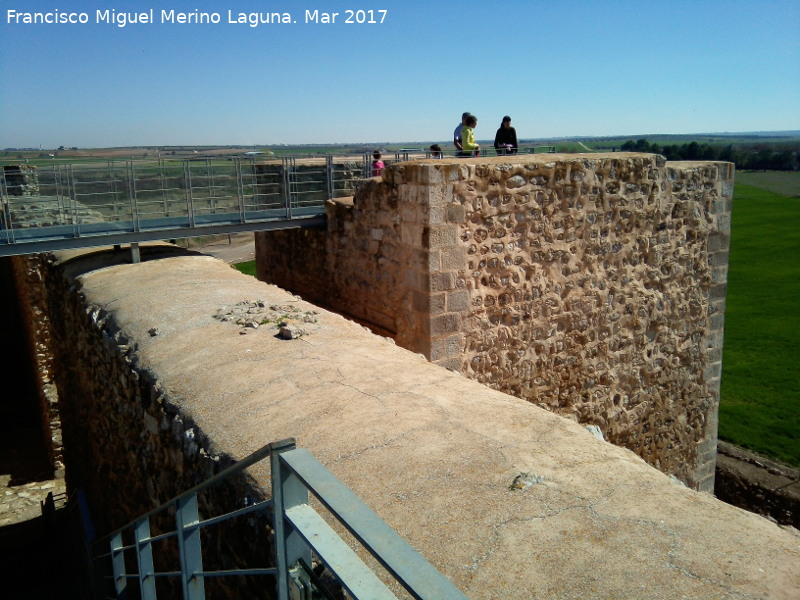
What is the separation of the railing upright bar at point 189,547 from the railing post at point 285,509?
732 millimetres

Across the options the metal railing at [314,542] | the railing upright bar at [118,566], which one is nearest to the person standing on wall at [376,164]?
the railing upright bar at [118,566]

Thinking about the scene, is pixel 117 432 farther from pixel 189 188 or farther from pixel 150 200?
pixel 189 188

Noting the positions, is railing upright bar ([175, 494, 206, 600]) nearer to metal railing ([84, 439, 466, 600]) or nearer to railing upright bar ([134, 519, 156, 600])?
metal railing ([84, 439, 466, 600])

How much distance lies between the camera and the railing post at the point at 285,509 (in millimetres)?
1864

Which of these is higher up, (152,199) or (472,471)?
(152,199)

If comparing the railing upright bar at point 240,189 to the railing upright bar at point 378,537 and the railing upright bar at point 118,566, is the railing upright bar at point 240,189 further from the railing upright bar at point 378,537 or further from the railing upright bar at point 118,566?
the railing upright bar at point 378,537

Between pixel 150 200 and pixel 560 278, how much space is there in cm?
432

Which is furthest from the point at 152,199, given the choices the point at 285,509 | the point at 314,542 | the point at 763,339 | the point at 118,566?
the point at 763,339

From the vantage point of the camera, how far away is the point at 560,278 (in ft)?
22.0

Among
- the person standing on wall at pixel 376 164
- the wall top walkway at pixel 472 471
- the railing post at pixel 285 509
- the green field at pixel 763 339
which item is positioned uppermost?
the person standing on wall at pixel 376 164

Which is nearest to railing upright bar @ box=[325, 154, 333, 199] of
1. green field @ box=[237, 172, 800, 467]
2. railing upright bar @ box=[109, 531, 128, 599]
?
railing upright bar @ box=[109, 531, 128, 599]

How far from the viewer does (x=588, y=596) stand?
6.79ft

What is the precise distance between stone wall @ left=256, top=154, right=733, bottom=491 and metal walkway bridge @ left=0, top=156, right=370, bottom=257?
0.61 metres

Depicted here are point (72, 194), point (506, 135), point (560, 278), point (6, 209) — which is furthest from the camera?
point (506, 135)
